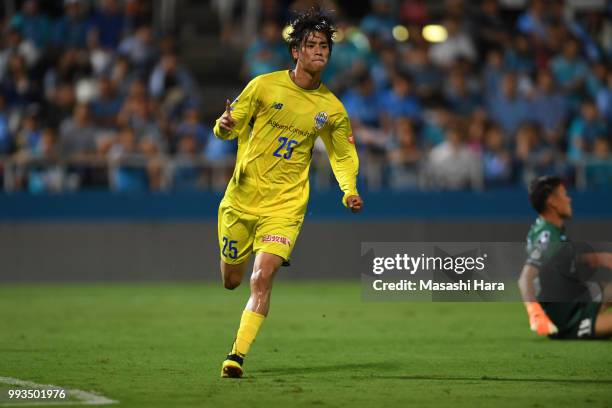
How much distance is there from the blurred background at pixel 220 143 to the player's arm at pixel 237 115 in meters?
8.96

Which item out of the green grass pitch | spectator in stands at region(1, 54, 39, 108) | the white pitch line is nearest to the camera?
the white pitch line

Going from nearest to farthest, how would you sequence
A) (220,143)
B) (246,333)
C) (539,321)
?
(246,333) < (539,321) < (220,143)

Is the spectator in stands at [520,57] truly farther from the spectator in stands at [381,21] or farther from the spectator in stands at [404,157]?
the spectator in stands at [404,157]

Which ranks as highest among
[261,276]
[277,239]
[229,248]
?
[277,239]

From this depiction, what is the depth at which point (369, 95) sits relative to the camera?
63.8ft

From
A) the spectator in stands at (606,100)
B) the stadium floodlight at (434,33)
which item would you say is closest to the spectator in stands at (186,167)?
the stadium floodlight at (434,33)

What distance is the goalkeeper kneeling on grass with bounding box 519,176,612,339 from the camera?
11.0 m

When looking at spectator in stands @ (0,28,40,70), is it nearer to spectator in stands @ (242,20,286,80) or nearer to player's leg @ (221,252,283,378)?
spectator in stands @ (242,20,286,80)

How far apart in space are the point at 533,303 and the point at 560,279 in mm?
360

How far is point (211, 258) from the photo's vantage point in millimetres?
19250

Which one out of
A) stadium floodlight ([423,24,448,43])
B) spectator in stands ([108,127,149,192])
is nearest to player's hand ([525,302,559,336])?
spectator in stands ([108,127,149,192])

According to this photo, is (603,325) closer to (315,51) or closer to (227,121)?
(315,51)

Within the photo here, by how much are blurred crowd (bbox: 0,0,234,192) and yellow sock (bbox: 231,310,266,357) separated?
976 cm

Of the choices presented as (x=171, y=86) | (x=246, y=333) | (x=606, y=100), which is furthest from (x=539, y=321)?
(x=171, y=86)
